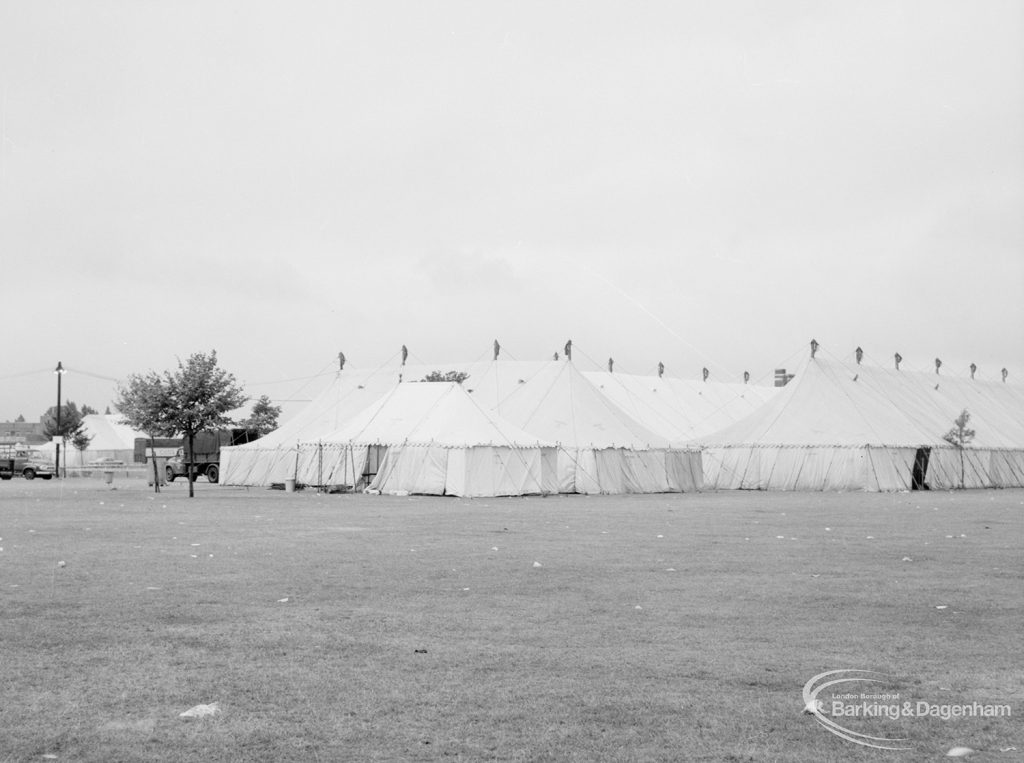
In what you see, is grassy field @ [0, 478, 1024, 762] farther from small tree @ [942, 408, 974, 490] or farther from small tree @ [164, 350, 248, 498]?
small tree @ [942, 408, 974, 490]

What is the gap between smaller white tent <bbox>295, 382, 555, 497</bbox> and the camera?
118 ft

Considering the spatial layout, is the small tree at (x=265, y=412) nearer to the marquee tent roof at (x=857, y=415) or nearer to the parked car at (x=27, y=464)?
the parked car at (x=27, y=464)

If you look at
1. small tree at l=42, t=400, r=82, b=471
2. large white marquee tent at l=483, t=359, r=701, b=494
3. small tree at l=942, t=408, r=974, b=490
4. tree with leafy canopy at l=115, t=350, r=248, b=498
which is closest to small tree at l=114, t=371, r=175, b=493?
tree with leafy canopy at l=115, t=350, r=248, b=498

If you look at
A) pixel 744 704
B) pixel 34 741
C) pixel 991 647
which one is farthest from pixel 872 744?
pixel 34 741

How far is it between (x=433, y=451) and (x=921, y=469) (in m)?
22.9

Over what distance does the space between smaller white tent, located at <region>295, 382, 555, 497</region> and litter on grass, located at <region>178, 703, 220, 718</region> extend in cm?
2977

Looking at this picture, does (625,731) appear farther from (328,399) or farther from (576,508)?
(328,399)

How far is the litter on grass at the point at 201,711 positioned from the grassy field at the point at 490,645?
2.6 inches

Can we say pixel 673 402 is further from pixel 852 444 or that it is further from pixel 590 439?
pixel 590 439

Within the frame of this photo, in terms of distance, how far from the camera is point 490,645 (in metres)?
7.60

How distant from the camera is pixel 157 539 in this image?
16.4 metres

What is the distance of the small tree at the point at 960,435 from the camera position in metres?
48.5

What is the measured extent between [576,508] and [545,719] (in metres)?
22.7

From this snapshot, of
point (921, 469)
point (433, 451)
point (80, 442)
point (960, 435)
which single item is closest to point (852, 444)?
point (921, 469)
